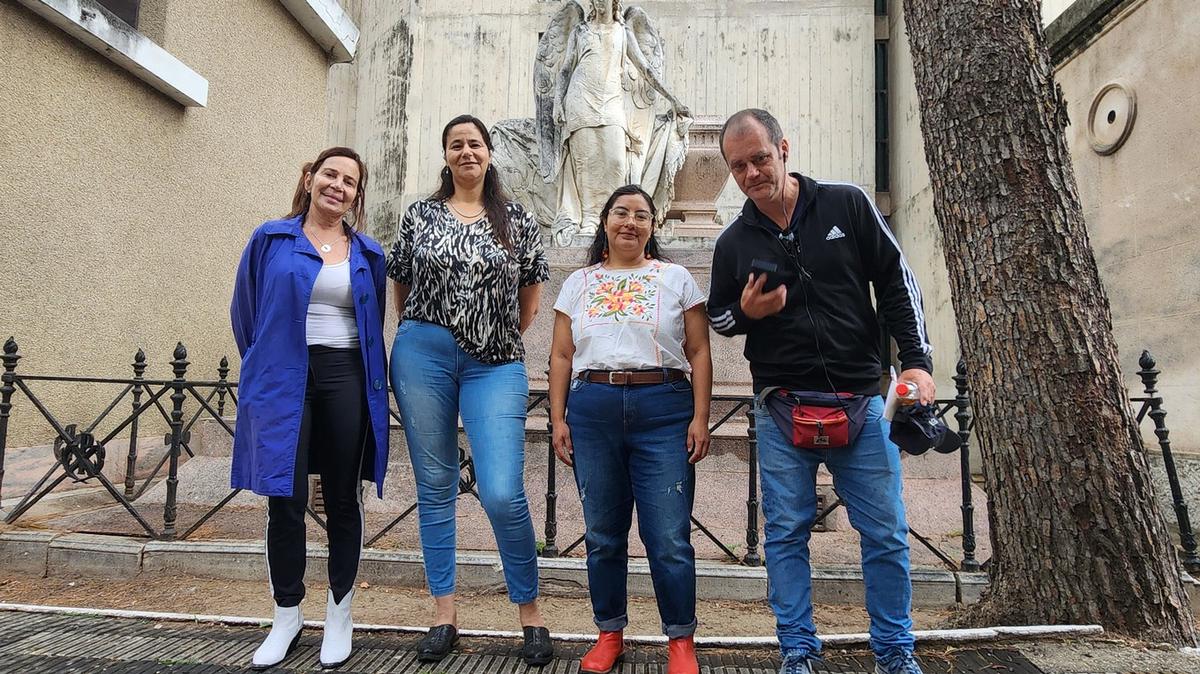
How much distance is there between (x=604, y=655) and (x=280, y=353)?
1.63m

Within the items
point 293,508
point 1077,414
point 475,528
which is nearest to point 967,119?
point 1077,414

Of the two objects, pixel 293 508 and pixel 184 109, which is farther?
pixel 184 109

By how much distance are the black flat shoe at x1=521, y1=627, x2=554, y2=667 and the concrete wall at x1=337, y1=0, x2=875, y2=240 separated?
45.7 ft

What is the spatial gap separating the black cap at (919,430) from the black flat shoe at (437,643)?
1826 mm

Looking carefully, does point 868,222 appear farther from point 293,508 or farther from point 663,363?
point 293,508

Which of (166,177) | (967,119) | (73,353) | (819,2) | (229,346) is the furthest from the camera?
(819,2)

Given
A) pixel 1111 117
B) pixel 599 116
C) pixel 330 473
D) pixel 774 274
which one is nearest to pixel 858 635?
pixel 774 274

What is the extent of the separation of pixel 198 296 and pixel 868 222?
279 inches

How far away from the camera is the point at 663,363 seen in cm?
254

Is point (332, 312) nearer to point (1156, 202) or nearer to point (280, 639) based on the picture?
point (280, 639)

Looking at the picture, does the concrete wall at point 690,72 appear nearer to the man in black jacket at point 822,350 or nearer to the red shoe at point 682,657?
the man in black jacket at point 822,350

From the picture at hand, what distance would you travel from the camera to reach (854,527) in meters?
2.32

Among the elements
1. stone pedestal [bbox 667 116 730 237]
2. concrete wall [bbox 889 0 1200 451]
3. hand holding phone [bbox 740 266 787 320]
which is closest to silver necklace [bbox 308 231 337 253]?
hand holding phone [bbox 740 266 787 320]

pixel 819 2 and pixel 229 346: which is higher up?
pixel 819 2
